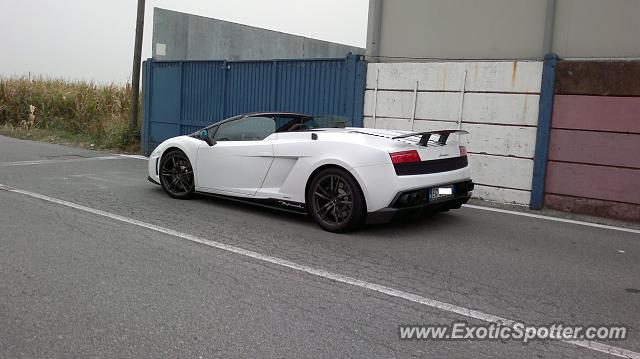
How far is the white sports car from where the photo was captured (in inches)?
241

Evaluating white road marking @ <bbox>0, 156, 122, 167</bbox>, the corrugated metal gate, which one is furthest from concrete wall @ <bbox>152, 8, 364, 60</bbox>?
white road marking @ <bbox>0, 156, 122, 167</bbox>

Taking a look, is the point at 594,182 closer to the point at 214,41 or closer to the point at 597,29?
the point at 597,29

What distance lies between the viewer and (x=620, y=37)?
29.1ft

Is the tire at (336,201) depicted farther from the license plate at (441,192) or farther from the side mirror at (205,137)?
the side mirror at (205,137)

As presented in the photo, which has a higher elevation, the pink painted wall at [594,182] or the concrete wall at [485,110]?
the concrete wall at [485,110]

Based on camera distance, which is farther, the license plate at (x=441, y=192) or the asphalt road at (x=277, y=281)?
the license plate at (x=441, y=192)

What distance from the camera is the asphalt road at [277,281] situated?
3.60 metres

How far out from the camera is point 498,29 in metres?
9.98

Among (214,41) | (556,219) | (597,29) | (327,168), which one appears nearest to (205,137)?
(327,168)

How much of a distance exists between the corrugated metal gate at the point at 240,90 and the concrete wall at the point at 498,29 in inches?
44.8

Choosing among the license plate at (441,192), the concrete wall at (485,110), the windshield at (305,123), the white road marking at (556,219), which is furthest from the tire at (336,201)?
the concrete wall at (485,110)

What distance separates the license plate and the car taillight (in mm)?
414

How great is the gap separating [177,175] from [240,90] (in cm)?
444

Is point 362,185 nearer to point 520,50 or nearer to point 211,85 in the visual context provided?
point 520,50
